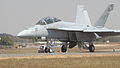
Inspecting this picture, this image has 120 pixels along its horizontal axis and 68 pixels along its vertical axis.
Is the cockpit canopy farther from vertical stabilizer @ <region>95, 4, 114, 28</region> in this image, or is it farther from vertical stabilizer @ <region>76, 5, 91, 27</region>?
vertical stabilizer @ <region>95, 4, 114, 28</region>

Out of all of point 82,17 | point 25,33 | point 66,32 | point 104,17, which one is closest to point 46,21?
point 25,33

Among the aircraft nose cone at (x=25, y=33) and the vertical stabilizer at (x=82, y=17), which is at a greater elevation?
the vertical stabilizer at (x=82, y=17)

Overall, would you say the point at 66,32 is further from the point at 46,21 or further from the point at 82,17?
the point at 82,17

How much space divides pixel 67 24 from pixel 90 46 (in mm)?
4122

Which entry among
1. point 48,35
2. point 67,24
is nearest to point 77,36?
point 67,24

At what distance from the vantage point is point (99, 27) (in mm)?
45250

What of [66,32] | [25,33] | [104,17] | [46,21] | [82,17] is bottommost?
[25,33]

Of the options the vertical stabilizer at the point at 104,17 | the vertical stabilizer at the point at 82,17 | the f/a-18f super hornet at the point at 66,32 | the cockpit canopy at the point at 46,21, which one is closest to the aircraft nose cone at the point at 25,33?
the f/a-18f super hornet at the point at 66,32

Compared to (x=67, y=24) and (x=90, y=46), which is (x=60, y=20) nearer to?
(x=67, y=24)

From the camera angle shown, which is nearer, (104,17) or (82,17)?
(104,17)

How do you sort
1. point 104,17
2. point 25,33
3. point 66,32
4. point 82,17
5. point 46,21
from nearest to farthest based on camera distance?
point 25,33 → point 46,21 → point 66,32 → point 104,17 → point 82,17

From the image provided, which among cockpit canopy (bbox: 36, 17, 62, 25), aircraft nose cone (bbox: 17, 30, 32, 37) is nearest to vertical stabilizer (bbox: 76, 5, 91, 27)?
cockpit canopy (bbox: 36, 17, 62, 25)

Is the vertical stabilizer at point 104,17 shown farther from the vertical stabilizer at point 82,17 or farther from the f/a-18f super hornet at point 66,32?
the f/a-18f super hornet at point 66,32

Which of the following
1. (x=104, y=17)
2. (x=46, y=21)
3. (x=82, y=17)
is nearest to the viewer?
(x=46, y=21)
